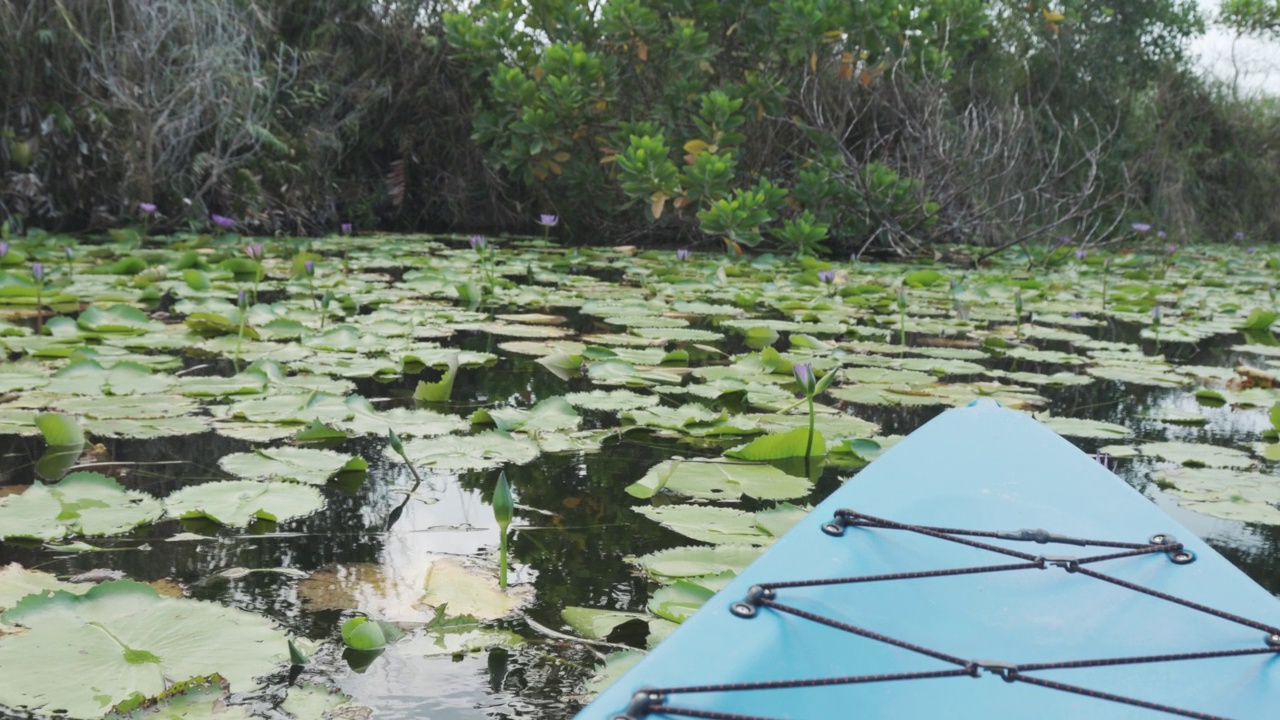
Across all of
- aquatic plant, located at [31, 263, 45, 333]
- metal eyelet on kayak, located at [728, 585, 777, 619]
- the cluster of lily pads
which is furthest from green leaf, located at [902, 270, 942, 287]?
metal eyelet on kayak, located at [728, 585, 777, 619]

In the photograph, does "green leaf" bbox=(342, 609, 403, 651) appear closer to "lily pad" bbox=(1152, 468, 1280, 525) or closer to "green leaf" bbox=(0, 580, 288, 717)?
"green leaf" bbox=(0, 580, 288, 717)

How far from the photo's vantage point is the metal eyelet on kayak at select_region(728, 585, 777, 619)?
2.77 ft

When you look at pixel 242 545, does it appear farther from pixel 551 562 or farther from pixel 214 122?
pixel 214 122

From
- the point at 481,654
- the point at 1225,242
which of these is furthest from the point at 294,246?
the point at 1225,242

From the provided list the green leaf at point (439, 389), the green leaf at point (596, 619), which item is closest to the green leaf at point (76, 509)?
the green leaf at point (596, 619)

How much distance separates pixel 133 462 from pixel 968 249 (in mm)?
5799

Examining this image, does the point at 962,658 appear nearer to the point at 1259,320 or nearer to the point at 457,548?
the point at 457,548

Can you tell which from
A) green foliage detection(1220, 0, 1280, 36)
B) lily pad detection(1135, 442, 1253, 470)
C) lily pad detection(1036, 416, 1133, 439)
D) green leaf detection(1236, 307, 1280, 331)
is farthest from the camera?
green foliage detection(1220, 0, 1280, 36)

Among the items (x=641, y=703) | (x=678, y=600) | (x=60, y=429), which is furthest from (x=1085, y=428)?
(x=60, y=429)

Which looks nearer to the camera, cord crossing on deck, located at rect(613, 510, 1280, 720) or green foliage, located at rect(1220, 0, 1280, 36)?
cord crossing on deck, located at rect(613, 510, 1280, 720)

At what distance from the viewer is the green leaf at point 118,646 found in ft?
2.76

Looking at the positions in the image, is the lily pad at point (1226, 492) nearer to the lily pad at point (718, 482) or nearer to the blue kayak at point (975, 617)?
the blue kayak at point (975, 617)

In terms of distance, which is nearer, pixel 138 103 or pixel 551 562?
pixel 551 562

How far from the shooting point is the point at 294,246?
5.11 m
